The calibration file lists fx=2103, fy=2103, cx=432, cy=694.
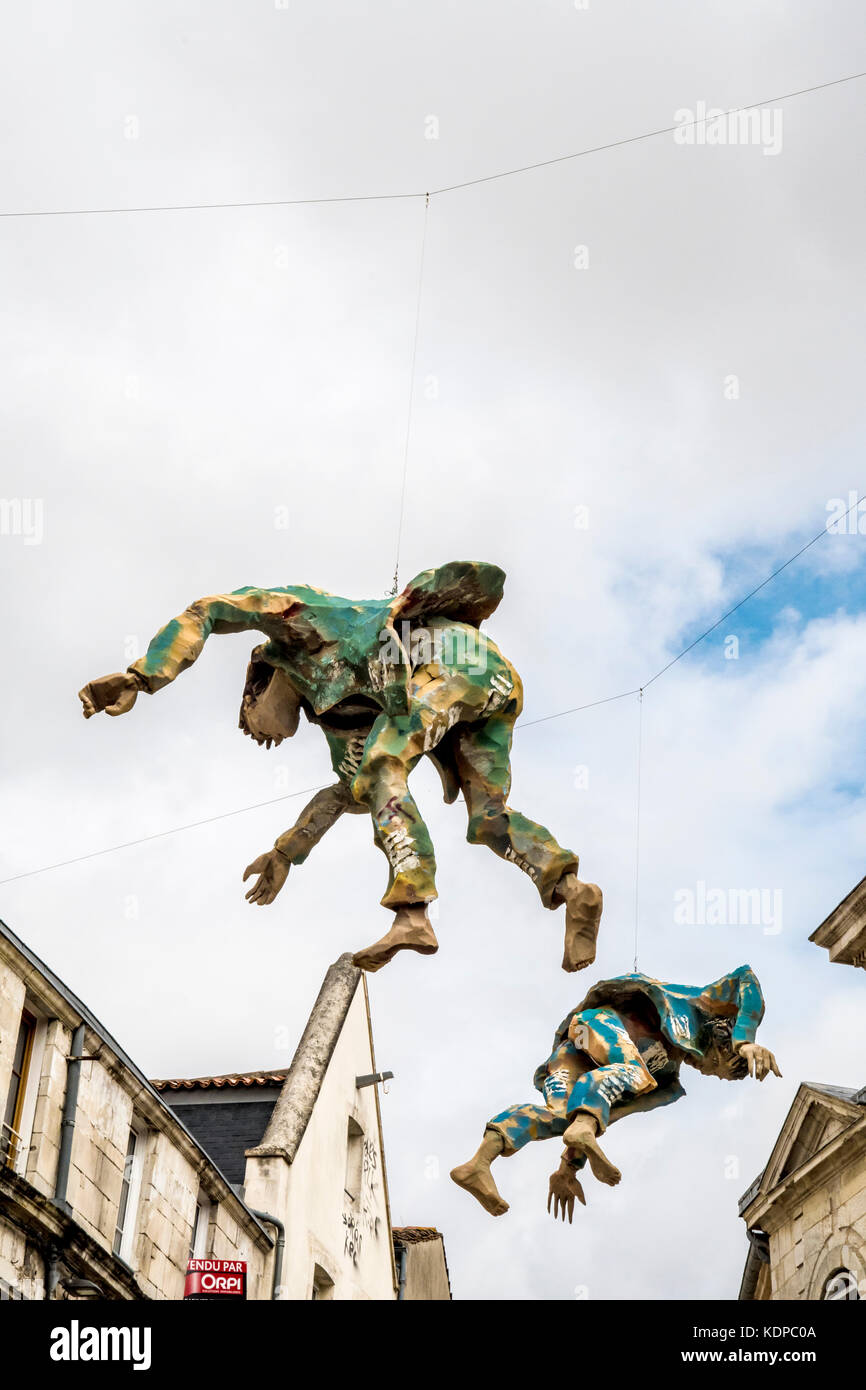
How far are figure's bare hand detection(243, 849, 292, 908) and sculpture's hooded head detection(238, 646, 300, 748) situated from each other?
55 cm

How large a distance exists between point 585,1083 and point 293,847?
1.86 m

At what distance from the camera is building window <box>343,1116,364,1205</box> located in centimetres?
2494

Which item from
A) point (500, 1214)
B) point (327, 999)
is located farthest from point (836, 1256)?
point (500, 1214)

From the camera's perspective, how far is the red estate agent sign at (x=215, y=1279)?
1784cm

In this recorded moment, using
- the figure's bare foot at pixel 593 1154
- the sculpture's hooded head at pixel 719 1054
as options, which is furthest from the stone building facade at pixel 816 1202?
the figure's bare foot at pixel 593 1154

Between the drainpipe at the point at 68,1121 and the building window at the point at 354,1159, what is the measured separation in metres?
7.74

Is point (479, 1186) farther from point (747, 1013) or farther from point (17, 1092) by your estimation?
point (17, 1092)

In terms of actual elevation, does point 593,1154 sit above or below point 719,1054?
below

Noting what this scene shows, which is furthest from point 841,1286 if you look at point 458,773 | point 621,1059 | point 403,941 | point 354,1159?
point 403,941

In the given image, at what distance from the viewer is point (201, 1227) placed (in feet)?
66.8

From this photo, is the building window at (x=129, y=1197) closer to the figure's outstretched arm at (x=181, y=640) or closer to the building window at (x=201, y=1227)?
the building window at (x=201, y=1227)

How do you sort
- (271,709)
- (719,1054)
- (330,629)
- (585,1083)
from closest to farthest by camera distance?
(330,629)
(271,709)
(585,1083)
(719,1054)

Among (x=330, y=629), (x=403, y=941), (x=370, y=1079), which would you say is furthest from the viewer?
(x=370, y=1079)
